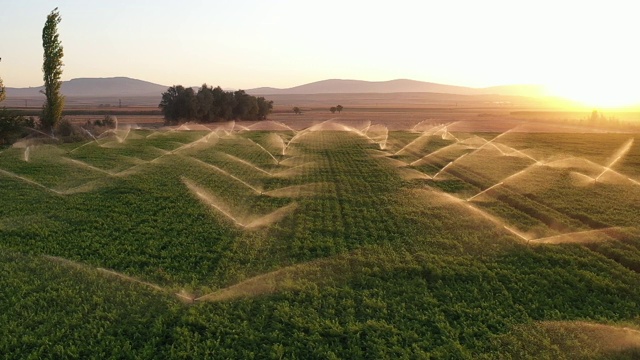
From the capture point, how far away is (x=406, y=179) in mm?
23844

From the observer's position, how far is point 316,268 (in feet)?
35.4

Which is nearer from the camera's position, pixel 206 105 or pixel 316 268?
pixel 316 268

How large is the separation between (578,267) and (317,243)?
5904mm

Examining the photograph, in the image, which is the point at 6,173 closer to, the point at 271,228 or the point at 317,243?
the point at 271,228

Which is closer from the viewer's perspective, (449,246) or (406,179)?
(449,246)

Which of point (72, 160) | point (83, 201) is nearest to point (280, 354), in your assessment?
point (83, 201)

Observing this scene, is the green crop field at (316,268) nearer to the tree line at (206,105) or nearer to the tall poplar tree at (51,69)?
the tall poplar tree at (51,69)

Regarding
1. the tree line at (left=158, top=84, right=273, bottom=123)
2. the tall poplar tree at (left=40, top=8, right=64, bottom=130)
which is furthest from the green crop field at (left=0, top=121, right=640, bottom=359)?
the tree line at (left=158, top=84, right=273, bottom=123)

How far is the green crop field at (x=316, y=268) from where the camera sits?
7.71 metres

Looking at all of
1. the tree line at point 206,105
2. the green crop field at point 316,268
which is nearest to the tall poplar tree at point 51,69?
the green crop field at point 316,268

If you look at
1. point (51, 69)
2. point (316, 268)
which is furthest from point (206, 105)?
point (316, 268)

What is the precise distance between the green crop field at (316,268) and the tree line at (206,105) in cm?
5487

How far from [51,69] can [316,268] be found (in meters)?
40.0

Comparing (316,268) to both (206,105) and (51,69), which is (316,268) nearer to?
(51,69)
